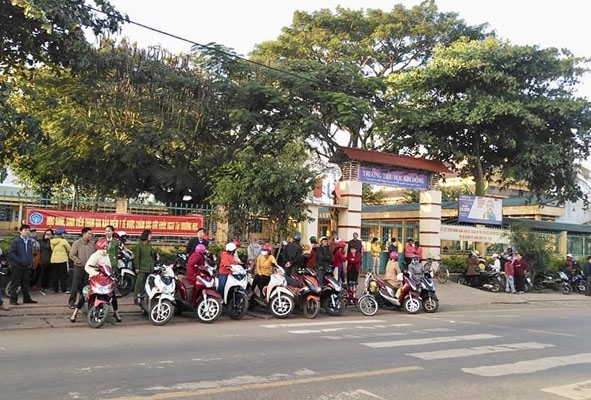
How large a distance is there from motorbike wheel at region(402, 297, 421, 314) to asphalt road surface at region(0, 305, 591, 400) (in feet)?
7.77

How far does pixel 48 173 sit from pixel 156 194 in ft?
12.8

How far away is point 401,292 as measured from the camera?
13305mm

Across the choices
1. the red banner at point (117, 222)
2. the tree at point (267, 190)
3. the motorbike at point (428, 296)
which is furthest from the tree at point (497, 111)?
the red banner at point (117, 222)

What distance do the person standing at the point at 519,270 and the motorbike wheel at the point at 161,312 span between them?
1400 centimetres

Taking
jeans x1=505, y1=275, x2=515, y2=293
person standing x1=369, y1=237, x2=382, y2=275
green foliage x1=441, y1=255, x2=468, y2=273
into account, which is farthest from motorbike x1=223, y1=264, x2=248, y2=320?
green foliage x1=441, y1=255, x2=468, y2=273

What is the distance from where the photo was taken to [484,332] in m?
10.3

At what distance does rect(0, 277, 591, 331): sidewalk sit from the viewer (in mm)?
10008

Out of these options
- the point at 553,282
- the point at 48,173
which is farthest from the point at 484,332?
the point at 48,173

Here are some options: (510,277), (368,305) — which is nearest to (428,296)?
(368,305)

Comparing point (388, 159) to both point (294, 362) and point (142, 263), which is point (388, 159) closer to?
point (142, 263)

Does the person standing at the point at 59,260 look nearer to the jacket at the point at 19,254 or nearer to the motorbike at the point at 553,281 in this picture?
the jacket at the point at 19,254

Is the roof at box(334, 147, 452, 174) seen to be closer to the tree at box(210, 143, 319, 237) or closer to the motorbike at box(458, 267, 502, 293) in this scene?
the tree at box(210, 143, 319, 237)

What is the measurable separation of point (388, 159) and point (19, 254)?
12.5m

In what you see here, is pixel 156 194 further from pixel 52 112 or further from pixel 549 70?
pixel 549 70
